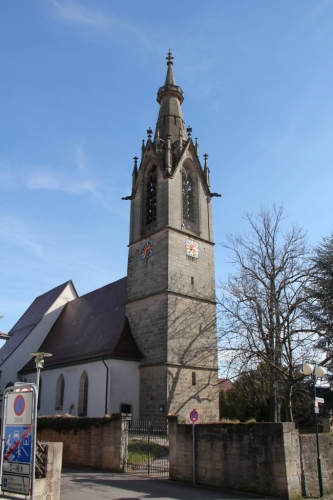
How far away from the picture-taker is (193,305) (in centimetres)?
2311

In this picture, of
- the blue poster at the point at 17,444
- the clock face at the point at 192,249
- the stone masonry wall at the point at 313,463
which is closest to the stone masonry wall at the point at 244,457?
the stone masonry wall at the point at 313,463

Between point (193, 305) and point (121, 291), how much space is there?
6.20 meters

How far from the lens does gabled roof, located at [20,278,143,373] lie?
22844 mm

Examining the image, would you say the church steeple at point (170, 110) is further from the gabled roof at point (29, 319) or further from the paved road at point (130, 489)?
the paved road at point (130, 489)

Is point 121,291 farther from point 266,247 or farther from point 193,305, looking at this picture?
point 266,247

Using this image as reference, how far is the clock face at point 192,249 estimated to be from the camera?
950 inches

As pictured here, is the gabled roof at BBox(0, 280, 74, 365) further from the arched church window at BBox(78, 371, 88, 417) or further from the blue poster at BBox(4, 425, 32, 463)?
the blue poster at BBox(4, 425, 32, 463)

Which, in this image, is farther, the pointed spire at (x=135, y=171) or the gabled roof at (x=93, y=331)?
the pointed spire at (x=135, y=171)

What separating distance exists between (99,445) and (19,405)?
848 centimetres

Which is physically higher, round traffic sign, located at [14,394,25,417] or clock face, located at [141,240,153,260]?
clock face, located at [141,240,153,260]

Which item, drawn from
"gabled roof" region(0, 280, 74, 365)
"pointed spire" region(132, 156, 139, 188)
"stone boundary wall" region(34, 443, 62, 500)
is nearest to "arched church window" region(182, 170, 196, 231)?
"pointed spire" region(132, 156, 139, 188)

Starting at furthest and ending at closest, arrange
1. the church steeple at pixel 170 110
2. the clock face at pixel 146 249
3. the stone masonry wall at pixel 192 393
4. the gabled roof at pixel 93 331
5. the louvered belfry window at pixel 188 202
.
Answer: the church steeple at pixel 170 110 → the louvered belfry window at pixel 188 202 → the clock face at pixel 146 249 → the gabled roof at pixel 93 331 → the stone masonry wall at pixel 192 393

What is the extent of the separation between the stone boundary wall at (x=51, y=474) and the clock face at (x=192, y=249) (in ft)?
55.6

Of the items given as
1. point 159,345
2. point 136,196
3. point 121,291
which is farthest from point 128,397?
point 136,196
